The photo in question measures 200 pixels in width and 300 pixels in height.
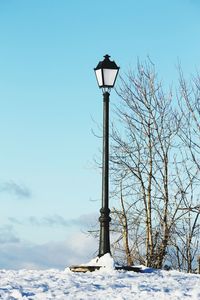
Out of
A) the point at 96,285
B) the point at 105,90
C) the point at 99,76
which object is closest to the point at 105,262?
the point at 96,285

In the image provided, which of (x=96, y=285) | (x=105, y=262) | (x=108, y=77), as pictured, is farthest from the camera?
(x=108, y=77)

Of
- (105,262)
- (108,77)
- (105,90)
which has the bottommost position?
(105,262)

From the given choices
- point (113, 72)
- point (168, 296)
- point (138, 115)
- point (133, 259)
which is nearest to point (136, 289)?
point (168, 296)

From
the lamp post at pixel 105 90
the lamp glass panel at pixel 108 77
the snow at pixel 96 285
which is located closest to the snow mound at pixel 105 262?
the snow at pixel 96 285

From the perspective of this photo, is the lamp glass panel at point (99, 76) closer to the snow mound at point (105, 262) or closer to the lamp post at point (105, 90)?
the lamp post at point (105, 90)

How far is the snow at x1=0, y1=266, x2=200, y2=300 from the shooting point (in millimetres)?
9528

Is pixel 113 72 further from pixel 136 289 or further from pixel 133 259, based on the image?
pixel 133 259

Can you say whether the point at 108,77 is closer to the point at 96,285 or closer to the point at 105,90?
the point at 105,90

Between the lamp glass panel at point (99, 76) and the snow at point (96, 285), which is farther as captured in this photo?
the lamp glass panel at point (99, 76)

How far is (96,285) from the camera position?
10266 millimetres

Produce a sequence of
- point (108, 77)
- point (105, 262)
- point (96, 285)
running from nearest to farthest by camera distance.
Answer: point (96, 285), point (105, 262), point (108, 77)

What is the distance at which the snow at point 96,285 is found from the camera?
375 inches

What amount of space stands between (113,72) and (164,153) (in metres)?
6.43

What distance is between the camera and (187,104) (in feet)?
68.1
